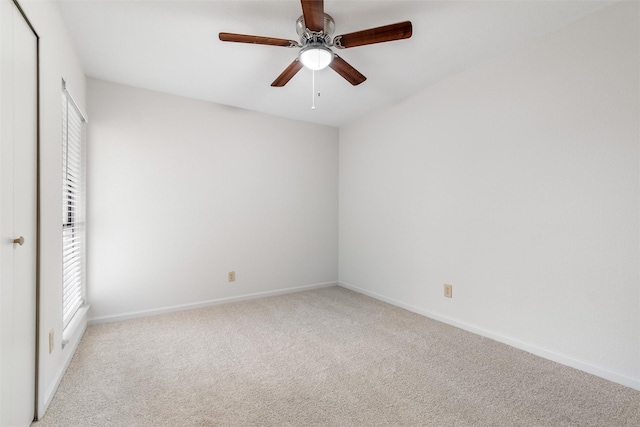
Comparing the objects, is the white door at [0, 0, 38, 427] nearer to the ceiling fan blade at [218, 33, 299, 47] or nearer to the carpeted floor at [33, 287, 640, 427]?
the carpeted floor at [33, 287, 640, 427]

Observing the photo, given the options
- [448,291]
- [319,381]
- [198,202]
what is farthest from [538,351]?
[198,202]

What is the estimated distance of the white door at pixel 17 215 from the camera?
1.23 metres

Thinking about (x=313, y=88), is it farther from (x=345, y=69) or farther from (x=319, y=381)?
(x=319, y=381)

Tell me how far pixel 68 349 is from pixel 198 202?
65.5 inches

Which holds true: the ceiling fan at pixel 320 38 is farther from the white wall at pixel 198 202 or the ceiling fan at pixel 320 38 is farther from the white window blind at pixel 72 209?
the white wall at pixel 198 202

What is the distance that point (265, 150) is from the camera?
3766mm

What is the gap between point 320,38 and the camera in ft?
6.24

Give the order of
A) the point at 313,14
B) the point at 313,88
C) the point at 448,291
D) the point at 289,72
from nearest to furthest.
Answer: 1. the point at 313,14
2. the point at 289,72
3. the point at 448,291
4. the point at 313,88

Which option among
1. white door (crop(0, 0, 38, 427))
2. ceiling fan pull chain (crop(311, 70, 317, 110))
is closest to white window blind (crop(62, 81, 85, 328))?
white door (crop(0, 0, 38, 427))

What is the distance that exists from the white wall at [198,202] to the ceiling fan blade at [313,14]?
202cm

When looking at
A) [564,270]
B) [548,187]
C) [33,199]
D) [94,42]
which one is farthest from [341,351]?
[94,42]

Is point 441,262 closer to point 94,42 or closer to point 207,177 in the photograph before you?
point 207,177

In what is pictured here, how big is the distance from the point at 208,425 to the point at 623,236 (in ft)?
8.39

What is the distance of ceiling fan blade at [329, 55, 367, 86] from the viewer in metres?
2.09
